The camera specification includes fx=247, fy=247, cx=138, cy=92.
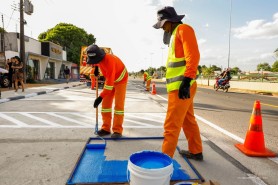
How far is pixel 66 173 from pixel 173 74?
1791 mm

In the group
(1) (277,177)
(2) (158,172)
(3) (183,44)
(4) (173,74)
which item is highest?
(3) (183,44)

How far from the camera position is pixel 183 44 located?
2.93m

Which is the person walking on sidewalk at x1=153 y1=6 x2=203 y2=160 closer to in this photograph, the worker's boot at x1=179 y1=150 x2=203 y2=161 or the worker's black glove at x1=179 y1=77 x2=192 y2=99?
the worker's black glove at x1=179 y1=77 x2=192 y2=99

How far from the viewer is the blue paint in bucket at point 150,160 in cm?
233

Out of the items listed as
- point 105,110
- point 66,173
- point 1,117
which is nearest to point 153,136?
point 105,110

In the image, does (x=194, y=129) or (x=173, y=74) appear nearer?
(x=173, y=74)

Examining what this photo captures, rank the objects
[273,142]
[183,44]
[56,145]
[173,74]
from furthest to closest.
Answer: [273,142] → [56,145] → [173,74] → [183,44]

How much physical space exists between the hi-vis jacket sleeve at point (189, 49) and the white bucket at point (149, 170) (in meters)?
1.05

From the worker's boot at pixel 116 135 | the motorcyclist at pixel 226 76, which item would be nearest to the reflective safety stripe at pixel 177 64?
the worker's boot at pixel 116 135

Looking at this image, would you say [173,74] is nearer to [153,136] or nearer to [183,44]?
[183,44]

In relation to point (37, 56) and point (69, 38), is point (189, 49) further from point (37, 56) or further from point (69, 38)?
point (69, 38)

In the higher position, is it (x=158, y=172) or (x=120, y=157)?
(x=158, y=172)

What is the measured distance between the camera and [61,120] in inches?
244

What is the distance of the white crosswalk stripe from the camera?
18.5 feet
